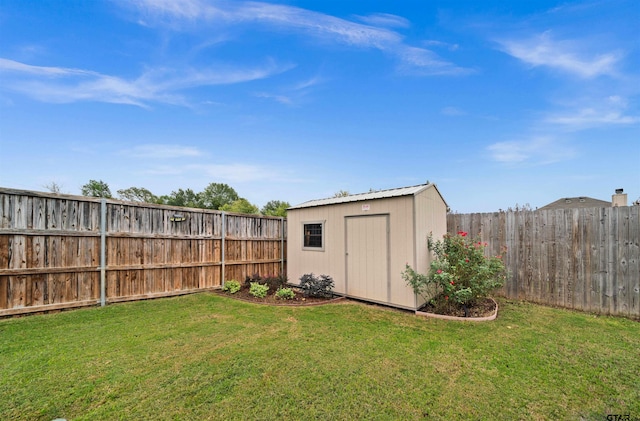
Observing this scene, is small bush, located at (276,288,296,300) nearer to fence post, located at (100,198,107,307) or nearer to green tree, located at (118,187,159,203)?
fence post, located at (100,198,107,307)

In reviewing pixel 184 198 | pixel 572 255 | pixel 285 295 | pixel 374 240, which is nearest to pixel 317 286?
pixel 285 295

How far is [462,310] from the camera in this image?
4.71 meters

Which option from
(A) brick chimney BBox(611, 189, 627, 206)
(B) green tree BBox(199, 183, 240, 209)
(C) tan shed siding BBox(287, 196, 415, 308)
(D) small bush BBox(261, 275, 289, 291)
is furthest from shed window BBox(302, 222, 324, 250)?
(B) green tree BBox(199, 183, 240, 209)

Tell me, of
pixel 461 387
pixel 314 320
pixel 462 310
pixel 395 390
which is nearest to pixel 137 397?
pixel 395 390

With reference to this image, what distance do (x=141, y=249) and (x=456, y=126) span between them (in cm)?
973

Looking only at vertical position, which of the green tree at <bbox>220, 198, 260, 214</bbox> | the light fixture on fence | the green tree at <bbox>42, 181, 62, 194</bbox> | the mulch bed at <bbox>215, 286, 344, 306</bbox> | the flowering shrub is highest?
the green tree at <bbox>42, 181, 62, 194</bbox>

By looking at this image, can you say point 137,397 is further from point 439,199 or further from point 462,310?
point 439,199

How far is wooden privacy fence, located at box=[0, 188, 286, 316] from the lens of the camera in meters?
4.39

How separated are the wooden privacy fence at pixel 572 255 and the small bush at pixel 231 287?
252 inches

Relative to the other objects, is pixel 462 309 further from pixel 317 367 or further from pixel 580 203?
pixel 580 203

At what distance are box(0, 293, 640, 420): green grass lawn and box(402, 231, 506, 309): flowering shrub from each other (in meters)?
0.62

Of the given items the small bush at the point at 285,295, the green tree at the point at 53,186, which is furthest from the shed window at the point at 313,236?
the green tree at the point at 53,186

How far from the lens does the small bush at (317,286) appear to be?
5977 millimetres

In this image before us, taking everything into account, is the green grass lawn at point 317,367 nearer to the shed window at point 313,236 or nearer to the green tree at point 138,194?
the shed window at point 313,236
